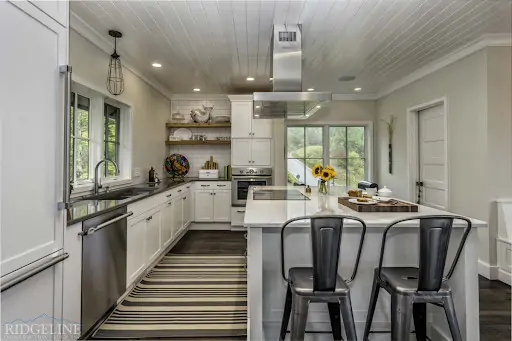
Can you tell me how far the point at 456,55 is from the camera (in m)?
3.41

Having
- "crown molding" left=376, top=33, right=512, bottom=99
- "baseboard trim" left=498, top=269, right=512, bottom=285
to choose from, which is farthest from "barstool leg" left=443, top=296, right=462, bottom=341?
"crown molding" left=376, top=33, right=512, bottom=99

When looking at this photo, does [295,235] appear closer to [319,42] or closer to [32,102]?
[32,102]

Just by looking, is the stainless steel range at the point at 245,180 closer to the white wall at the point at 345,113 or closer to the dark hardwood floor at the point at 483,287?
the dark hardwood floor at the point at 483,287

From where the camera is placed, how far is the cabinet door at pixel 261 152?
515 cm

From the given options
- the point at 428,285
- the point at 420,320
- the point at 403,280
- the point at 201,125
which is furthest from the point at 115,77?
the point at 420,320

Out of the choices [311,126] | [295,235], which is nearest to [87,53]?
[295,235]

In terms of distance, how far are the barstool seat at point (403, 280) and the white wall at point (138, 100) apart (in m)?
3.05

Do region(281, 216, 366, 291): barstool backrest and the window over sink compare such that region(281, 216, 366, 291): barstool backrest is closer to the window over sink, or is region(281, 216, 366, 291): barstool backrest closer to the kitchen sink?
the kitchen sink

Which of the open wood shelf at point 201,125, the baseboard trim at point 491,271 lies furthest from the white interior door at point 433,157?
the open wood shelf at point 201,125

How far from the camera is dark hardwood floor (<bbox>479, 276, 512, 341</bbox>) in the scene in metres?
2.04

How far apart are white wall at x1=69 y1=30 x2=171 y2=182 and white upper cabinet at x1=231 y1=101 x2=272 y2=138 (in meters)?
1.34

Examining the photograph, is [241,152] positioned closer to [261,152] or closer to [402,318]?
[261,152]

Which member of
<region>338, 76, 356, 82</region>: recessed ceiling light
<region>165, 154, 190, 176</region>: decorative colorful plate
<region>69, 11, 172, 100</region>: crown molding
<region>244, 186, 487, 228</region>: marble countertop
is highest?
<region>338, 76, 356, 82</region>: recessed ceiling light

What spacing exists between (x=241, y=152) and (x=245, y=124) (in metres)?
0.52
